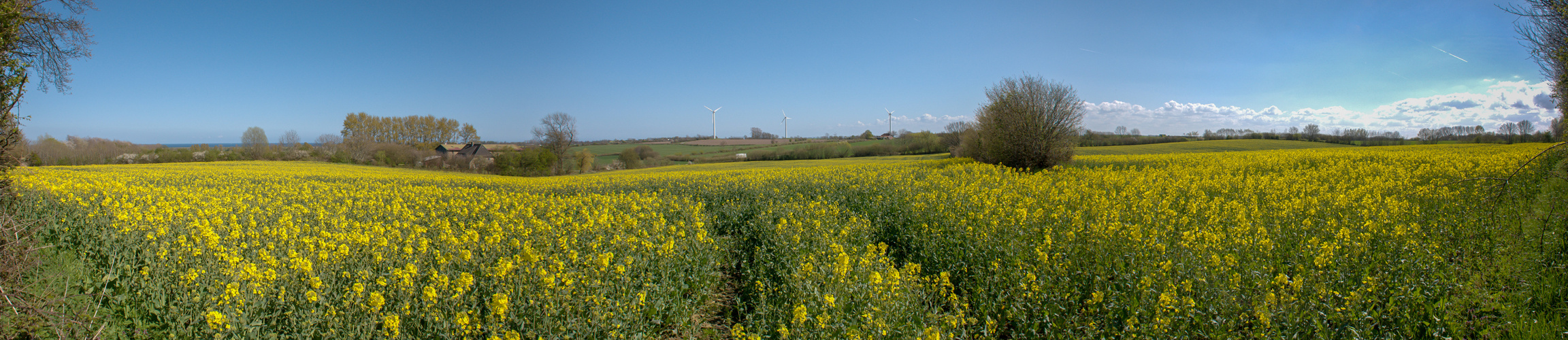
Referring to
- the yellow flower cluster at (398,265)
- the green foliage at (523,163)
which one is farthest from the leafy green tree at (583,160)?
the yellow flower cluster at (398,265)

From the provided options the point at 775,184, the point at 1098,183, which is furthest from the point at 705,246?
the point at 1098,183

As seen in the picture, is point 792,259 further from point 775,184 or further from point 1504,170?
point 1504,170

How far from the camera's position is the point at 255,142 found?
47969 mm

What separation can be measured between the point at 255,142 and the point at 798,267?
213 ft

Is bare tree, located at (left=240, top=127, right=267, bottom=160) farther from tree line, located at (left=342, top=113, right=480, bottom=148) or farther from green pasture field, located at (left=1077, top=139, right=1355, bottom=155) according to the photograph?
green pasture field, located at (left=1077, top=139, right=1355, bottom=155)

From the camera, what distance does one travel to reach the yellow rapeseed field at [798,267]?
340cm

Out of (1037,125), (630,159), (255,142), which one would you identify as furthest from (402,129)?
(1037,125)

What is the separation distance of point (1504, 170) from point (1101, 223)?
1386 cm

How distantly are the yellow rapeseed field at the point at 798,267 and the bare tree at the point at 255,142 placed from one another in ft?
157

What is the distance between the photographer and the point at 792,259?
5215 millimetres

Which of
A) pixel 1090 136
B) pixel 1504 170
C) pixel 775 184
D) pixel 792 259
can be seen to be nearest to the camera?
pixel 792 259

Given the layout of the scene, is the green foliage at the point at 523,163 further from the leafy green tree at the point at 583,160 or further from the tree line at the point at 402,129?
the tree line at the point at 402,129

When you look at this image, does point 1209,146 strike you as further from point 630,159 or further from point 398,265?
point 398,265

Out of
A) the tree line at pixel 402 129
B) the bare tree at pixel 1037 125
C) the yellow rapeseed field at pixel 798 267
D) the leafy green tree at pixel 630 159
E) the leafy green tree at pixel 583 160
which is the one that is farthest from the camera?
the tree line at pixel 402 129
